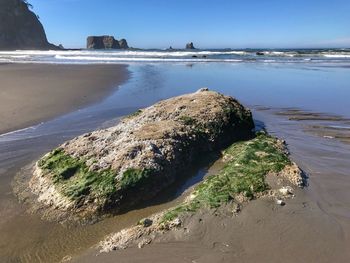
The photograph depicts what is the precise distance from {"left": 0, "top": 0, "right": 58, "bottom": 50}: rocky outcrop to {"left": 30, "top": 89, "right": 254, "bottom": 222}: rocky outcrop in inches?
4294

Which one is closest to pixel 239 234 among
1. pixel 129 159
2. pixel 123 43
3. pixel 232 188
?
pixel 232 188

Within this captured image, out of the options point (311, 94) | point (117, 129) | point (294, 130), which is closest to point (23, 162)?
point (117, 129)

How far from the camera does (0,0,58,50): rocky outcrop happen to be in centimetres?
10862

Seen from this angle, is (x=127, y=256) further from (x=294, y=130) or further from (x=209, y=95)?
(x=294, y=130)

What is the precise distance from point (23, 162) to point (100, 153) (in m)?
2.28

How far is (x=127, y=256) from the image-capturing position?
447cm

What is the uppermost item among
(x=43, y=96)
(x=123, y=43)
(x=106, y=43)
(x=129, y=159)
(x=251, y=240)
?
(x=129, y=159)

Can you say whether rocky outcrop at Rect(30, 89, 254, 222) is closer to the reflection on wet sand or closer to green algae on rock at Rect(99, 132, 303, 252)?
green algae on rock at Rect(99, 132, 303, 252)

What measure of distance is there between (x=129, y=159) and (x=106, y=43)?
143m

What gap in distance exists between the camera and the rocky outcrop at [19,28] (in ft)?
356

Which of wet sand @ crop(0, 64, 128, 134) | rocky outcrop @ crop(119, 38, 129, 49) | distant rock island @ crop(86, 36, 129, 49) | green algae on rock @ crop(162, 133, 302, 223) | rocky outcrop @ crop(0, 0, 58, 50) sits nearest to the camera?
green algae on rock @ crop(162, 133, 302, 223)

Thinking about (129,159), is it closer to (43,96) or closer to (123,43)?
(43,96)

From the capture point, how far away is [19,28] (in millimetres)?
114250

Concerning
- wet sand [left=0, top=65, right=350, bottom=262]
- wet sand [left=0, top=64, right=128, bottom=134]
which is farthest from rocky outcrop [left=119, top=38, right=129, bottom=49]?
wet sand [left=0, top=65, right=350, bottom=262]
